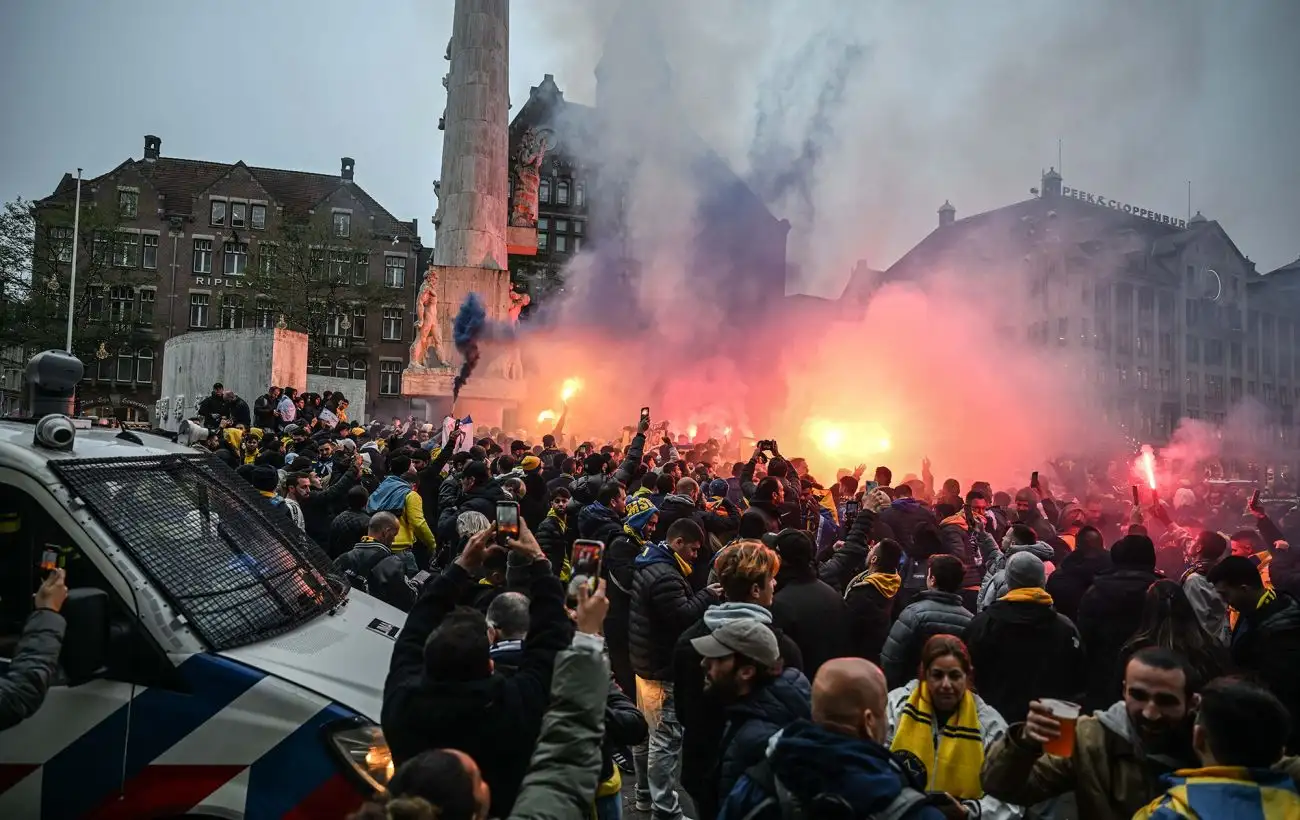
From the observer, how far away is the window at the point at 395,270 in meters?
43.2

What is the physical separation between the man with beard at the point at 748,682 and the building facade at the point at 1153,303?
118ft

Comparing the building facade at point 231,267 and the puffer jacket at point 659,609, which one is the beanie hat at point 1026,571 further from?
the building facade at point 231,267

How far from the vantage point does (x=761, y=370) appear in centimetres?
3136

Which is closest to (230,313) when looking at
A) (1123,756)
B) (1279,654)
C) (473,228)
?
(473,228)

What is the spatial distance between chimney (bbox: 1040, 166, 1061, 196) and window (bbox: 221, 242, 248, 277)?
38.4 metres

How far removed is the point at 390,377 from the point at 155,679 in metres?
41.7

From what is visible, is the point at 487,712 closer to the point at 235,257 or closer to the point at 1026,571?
the point at 1026,571

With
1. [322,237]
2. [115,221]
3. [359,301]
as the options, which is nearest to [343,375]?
[359,301]

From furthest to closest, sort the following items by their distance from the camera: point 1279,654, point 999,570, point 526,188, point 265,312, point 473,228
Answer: point 265,312 → point 526,188 → point 473,228 → point 999,570 → point 1279,654

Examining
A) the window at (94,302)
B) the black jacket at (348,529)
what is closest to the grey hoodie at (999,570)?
the black jacket at (348,529)

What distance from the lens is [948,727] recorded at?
3.19m

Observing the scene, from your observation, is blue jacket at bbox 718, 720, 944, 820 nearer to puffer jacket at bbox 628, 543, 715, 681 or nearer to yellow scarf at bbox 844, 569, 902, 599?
puffer jacket at bbox 628, 543, 715, 681

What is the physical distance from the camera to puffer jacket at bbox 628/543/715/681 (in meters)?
4.52

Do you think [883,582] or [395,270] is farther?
[395,270]
